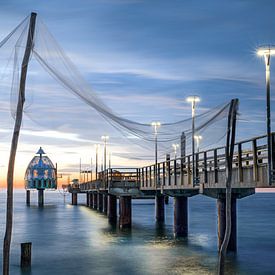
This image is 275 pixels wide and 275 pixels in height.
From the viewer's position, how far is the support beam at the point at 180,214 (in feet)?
147

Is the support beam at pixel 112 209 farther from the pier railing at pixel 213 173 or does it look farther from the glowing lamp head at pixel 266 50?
the glowing lamp head at pixel 266 50

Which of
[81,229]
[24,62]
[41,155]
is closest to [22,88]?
[24,62]

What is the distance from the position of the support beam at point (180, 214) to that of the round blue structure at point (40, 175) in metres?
88.8

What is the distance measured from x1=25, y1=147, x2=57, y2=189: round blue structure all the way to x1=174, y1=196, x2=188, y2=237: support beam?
291ft

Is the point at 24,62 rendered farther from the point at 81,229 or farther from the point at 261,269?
the point at 81,229

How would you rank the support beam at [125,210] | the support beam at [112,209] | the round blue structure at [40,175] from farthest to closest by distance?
the round blue structure at [40,175], the support beam at [112,209], the support beam at [125,210]

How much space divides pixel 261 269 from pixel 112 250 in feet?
39.1

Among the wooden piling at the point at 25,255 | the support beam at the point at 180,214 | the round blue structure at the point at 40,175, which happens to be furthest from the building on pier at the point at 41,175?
the wooden piling at the point at 25,255

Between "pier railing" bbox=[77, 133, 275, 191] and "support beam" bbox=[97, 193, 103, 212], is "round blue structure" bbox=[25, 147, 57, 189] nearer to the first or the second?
"support beam" bbox=[97, 193, 103, 212]

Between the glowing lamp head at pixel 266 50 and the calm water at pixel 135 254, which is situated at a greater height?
the glowing lamp head at pixel 266 50

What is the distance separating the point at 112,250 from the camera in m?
38.9

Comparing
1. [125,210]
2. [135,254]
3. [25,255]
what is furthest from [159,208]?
[25,255]

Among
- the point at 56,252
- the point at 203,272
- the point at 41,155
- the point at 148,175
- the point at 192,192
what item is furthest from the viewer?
the point at 41,155

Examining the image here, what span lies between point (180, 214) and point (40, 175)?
299 ft
